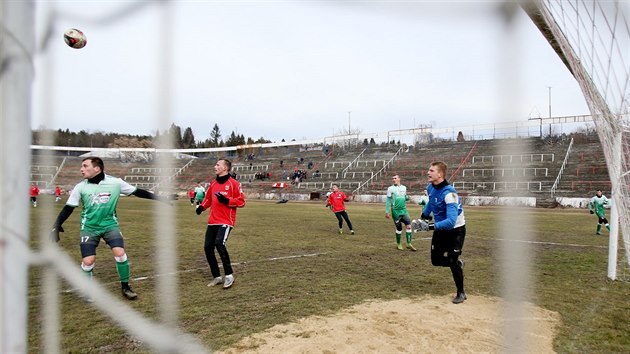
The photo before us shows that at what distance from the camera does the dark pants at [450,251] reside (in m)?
5.32

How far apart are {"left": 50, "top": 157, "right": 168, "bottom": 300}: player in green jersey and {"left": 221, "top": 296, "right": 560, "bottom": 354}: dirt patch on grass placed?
8.44 feet

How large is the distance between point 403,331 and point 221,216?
3.28 meters

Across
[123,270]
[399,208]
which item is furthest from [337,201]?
[123,270]

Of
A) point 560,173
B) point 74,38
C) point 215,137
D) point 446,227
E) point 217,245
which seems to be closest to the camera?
point 74,38

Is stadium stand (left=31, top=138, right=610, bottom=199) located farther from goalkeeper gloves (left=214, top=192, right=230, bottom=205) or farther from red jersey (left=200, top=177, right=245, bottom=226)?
goalkeeper gloves (left=214, top=192, right=230, bottom=205)

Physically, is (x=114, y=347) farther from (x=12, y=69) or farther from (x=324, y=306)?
(x=12, y=69)

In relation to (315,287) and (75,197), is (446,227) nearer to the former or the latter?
(315,287)

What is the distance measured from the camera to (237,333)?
4.05 m

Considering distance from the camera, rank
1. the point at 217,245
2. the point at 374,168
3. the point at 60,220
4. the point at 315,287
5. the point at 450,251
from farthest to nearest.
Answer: the point at 374,168, the point at 217,245, the point at 315,287, the point at 450,251, the point at 60,220

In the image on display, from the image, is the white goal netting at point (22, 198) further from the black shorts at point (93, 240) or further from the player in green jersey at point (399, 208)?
the player in green jersey at point (399, 208)

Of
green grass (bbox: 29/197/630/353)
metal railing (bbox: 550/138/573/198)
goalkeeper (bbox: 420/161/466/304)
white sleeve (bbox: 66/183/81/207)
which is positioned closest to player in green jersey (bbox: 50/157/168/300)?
white sleeve (bbox: 66/183/81/207)

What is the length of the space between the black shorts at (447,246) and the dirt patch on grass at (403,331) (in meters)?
0.58

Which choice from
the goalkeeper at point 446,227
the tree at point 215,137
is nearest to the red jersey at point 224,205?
the goalkeeper at point 446,227

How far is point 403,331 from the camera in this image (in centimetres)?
418
